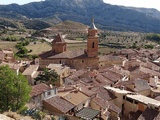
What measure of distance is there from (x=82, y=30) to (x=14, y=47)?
3291 inches

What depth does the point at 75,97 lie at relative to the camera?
997 inches

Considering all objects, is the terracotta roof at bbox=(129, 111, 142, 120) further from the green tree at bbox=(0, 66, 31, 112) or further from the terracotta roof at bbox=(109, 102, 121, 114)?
the green tree at bbox=(0, 66, 31, 112)

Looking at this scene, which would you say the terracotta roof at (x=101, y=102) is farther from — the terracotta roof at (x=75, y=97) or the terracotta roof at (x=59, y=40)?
the terracotta roof at (x=59, y=40)

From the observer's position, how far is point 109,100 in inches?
1103

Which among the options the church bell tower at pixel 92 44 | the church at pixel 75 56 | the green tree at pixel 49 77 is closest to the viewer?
the green tree at pixel 49 77

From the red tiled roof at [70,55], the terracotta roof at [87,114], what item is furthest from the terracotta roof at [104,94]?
the red tiled roof at [70,55]

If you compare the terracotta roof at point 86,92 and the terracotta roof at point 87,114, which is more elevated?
the terracotta roof at point 86,92

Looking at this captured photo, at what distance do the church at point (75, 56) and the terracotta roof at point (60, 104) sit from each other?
21356 millimetres

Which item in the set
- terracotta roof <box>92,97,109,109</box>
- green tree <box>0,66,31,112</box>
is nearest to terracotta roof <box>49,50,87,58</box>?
terracotta roof <box>92,97,109,109</box>

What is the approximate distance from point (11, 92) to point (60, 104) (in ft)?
18.7

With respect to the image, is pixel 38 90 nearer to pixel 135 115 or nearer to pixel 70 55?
pixel 135 115

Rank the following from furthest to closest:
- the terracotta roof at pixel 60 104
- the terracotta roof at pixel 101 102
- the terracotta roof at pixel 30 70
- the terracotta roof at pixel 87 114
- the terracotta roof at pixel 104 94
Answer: the terracotta roof at pixel 30 70
the terracotta roof at pixel 104 94
the terracotta roof at pixel 101 102
the terracotta roof at pixel 60 104
the terracotta roof at pixel 87 114

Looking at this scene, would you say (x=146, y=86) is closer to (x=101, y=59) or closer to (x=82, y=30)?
(x=101, y=59)

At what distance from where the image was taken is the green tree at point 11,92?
19.2m
